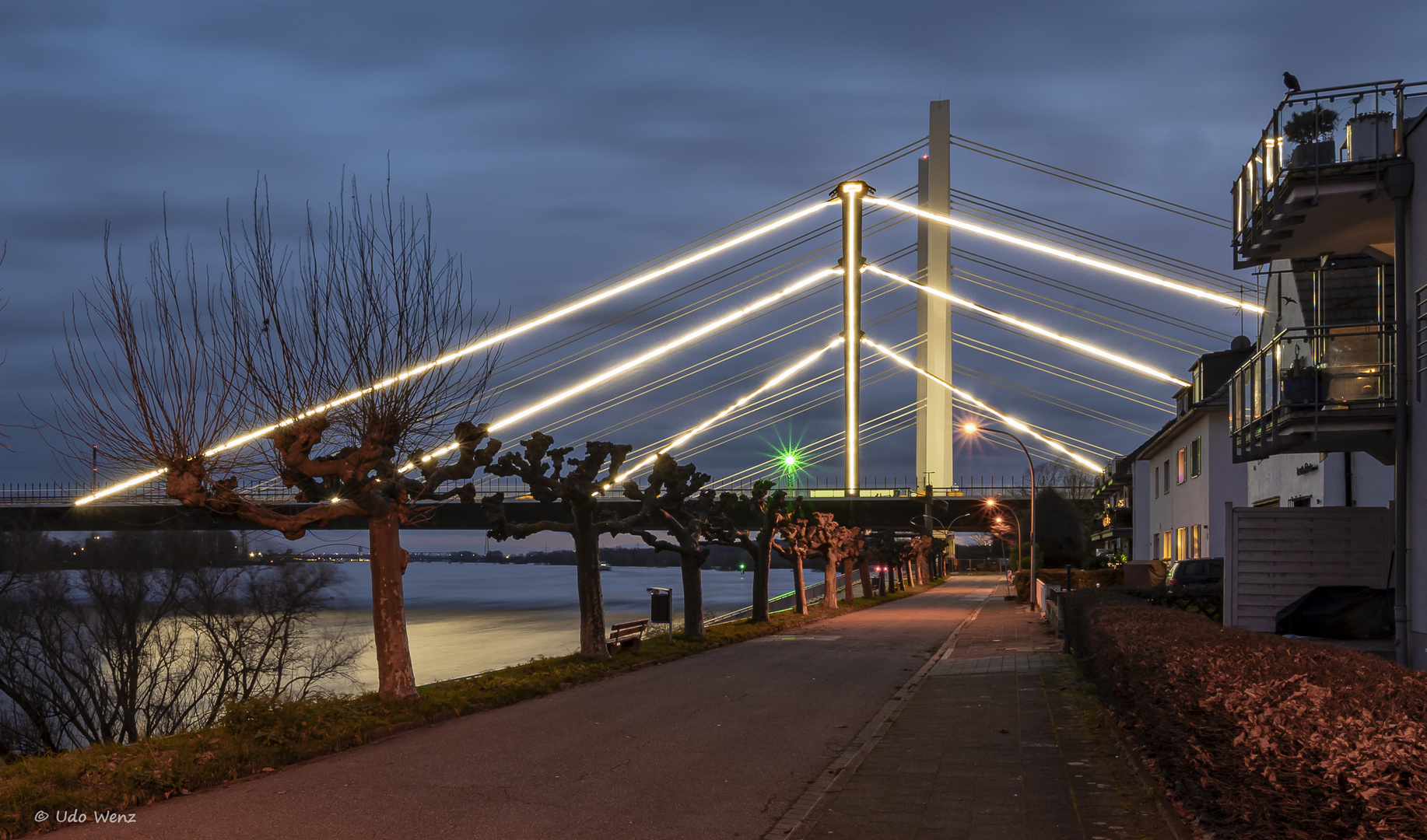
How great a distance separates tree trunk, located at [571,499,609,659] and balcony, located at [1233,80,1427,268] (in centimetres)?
1262

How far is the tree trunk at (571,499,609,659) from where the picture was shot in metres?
20.2

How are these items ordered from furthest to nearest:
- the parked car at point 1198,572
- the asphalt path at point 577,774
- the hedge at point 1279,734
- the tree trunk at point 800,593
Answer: the tree trunk at point 800,593 → the parked car at point 1198,572 → the asphalt path at point 577,774 → the hedge at point 1279,734

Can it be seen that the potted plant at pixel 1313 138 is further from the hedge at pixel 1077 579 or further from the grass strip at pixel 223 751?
the hedge at pixel 1077 579

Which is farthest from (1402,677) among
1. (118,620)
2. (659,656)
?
(118,620)

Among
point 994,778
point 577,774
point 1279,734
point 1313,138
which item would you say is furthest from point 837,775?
point 1313,138

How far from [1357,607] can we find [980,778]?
351 inches

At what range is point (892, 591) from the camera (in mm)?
61562

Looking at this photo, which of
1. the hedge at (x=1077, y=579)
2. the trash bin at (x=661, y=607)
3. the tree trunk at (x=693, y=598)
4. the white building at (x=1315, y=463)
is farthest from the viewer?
the hedge at (x=1077, y=579)

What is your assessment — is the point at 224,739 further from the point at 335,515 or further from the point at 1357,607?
the point at 1357,607

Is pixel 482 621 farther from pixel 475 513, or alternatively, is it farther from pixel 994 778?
pixel 994 778

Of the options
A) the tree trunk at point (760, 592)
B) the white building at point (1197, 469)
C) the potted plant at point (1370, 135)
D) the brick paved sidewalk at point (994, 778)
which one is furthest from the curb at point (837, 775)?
the white building at point (1197, 469)

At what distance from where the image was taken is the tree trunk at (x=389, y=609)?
13703 mm

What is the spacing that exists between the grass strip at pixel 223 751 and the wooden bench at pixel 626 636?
5.28 metres

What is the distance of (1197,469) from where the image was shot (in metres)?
34.2
